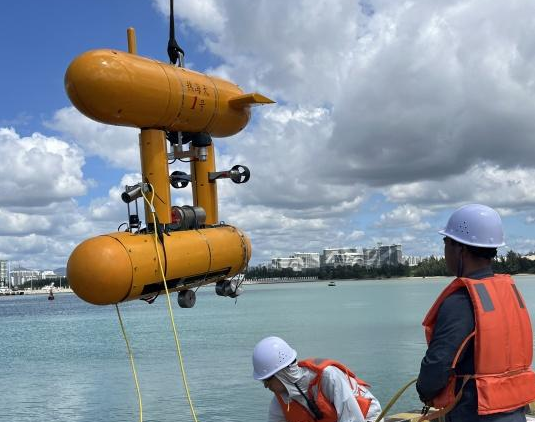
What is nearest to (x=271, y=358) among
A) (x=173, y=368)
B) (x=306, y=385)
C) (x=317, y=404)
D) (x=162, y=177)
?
(x=306, y=385)

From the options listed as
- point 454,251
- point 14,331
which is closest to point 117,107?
point 454,251

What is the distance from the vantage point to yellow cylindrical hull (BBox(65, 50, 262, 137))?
6324 millimetres

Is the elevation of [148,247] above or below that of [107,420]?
above

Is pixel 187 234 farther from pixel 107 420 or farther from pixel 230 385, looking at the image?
pixel 230 385

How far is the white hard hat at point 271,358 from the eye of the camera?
16.0 ft

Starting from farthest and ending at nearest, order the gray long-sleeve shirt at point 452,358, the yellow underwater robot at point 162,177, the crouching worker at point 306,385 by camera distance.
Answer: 1. the yellow underwater robot at point 162,177
2. the crouching worker at point 306,385
3. the gray long-sleeve shirt at point 452,358

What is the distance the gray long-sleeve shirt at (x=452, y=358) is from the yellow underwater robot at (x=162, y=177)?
3489mm

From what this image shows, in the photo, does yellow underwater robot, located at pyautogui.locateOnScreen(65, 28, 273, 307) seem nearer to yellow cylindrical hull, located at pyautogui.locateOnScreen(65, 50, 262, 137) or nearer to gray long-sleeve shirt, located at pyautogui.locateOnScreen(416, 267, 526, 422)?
yellow cylindrical hull, located at pyautogui.locateOnScreen(65, 50, 262, 137)

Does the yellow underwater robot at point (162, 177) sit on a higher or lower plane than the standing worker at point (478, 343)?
higher

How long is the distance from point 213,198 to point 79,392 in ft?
72.6

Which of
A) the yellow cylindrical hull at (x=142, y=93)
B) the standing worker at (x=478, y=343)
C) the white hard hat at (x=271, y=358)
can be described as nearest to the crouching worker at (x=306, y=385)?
the white hard hat at (x=271, y=358)

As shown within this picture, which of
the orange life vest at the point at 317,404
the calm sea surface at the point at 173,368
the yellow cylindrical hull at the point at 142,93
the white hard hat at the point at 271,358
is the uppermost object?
the yellow cylindrical hull at the point at 142,93

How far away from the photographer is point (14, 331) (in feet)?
222

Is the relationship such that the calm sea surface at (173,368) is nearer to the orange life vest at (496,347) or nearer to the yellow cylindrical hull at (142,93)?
the yellow cylindrical hull at (142,93)
